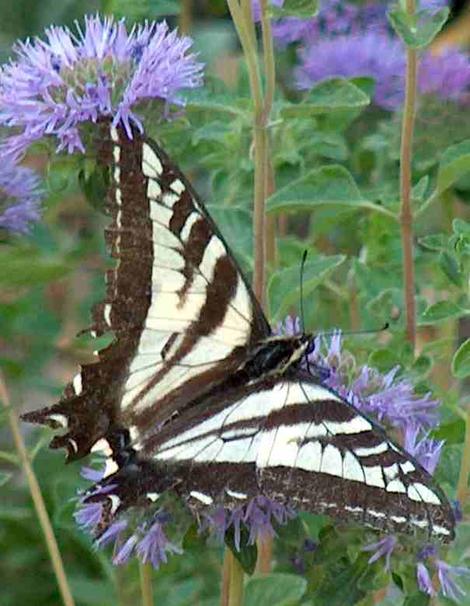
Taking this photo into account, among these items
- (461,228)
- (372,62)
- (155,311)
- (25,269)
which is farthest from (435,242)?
(372,62)

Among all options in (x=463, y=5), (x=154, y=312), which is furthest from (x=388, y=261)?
(x=463, y=5)

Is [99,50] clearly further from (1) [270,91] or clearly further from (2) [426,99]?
(2) [426,99]

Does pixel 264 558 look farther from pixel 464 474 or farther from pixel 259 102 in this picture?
Result: pixel 259 102

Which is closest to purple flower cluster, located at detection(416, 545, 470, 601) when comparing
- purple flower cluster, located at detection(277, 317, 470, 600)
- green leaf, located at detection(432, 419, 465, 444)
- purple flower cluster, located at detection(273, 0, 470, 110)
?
purple flower cluster, located at detection(277, 317, 470, 600)

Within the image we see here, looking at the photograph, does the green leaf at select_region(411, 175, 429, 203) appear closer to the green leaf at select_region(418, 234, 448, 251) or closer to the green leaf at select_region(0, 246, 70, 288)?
the green leaf at select_region(418, 234, 448, 251)

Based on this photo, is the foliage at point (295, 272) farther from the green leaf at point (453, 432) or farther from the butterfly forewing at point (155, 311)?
the butterfly forewing at point (155, 311)

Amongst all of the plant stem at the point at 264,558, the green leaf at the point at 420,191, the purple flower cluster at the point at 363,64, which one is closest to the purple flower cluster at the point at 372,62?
the purple flower cluster at the point at 363,64
